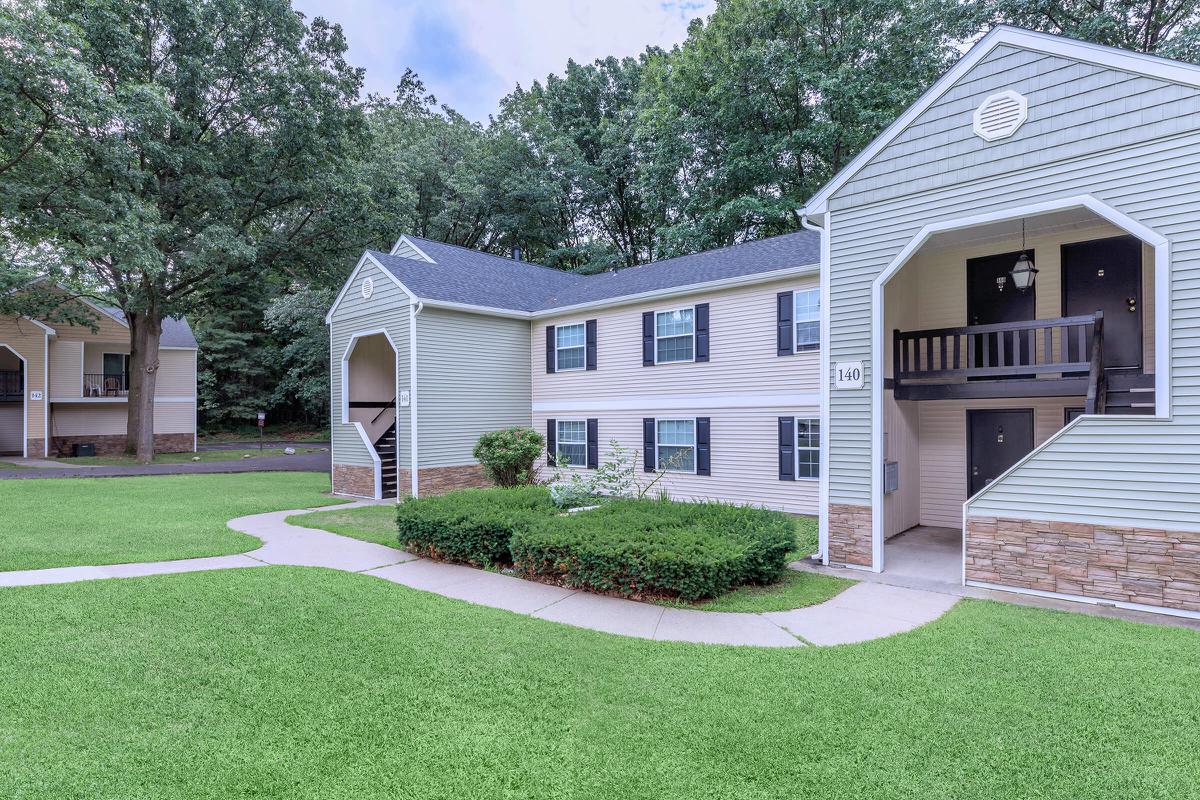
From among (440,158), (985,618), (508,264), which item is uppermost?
(440,158)

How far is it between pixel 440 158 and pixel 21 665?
2796 cm

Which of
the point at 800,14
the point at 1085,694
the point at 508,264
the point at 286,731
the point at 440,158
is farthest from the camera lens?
the point at 440,158

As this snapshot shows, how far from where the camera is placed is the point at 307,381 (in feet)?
97.0

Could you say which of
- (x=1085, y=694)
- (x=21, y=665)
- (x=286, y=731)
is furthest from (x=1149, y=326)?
(x=21, y=665)

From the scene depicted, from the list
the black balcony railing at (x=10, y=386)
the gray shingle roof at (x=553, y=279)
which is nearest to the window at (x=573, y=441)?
the gray shingle roof at (x=553, y=279)

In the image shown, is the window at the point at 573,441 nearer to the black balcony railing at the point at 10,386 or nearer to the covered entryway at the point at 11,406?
the covered entryway at the point at 11,406

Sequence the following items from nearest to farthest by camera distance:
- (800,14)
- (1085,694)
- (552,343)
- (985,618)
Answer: (1085,694) → (985,618) → (552,343) → (800,14)

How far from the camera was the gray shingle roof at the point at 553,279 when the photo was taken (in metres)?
12.3

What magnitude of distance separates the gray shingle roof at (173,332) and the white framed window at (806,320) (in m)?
26.8

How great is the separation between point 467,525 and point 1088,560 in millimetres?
6864

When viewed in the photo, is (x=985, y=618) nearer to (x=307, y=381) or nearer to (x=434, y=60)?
(x=434, y=60)

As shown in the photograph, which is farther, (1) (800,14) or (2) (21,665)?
(1) (800,14)

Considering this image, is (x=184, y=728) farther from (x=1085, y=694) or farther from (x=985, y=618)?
(x=985, y=618)

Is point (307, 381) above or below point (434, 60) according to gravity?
below
